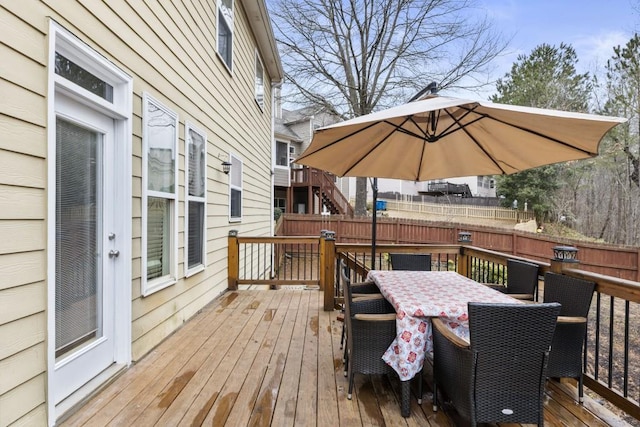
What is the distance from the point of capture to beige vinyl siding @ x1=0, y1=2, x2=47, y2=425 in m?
1.62

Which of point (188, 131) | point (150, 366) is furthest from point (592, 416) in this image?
point (188, 131)

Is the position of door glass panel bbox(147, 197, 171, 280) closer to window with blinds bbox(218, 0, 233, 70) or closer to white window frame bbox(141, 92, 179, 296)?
white window frame bbox(141, 92, 179, 296)

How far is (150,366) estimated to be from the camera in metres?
2.75

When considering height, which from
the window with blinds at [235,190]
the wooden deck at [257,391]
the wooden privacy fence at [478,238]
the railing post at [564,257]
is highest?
the window with blinds at [235,190]

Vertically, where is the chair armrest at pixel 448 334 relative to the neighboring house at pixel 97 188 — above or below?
below

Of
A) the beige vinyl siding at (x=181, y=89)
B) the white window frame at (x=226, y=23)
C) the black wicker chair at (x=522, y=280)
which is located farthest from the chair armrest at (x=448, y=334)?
the white window frame at (x=226, y=23)

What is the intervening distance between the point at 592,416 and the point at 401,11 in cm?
1449

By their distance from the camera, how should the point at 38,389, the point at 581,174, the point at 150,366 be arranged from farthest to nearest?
the point at 581,174 → the point at 150,366 → the point at 38,389

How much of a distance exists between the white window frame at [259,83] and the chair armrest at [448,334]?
21.8 feet

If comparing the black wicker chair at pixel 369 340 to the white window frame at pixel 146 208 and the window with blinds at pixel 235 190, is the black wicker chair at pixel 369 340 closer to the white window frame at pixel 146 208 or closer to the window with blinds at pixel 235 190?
the white window frame at pixel 146 208

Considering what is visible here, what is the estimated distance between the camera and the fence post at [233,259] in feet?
17.3

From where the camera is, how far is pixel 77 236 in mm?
2195

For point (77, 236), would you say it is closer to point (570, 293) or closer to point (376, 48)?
point (570, 293)

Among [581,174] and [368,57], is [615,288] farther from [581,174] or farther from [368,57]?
[581,174]
